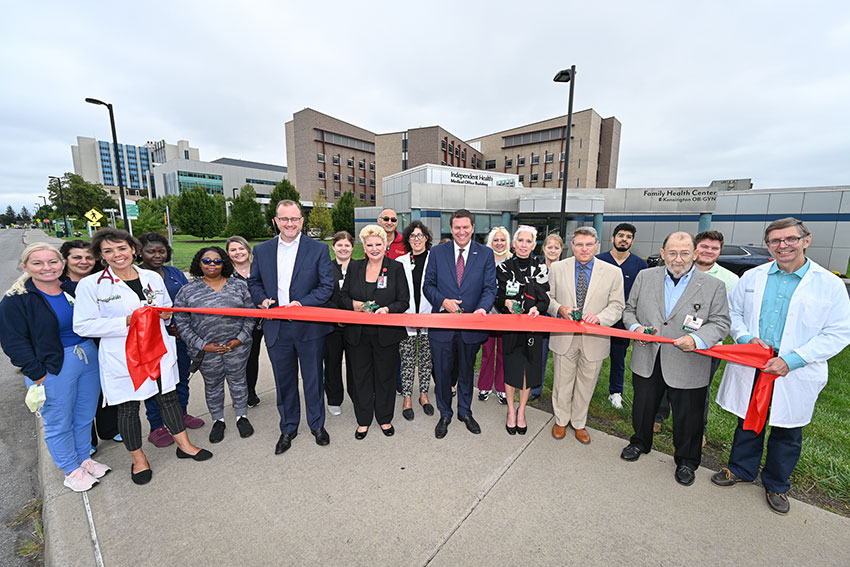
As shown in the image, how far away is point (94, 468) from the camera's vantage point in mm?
2996

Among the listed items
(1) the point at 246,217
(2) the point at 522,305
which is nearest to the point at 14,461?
(2) the point at 522,305

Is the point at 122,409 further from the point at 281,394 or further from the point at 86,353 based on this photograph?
the point at 281,394

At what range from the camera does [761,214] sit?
857 inches

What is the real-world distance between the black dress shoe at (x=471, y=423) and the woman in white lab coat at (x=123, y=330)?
256 cm

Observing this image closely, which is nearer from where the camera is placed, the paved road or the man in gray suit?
the paved road

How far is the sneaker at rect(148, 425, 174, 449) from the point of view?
3.44 meters

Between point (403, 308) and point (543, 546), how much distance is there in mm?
2233

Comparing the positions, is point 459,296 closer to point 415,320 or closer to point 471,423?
point 415,320

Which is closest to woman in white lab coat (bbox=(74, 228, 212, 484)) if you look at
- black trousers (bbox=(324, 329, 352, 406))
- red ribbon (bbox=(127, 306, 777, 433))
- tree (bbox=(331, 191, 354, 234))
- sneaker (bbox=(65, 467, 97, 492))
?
red ribbon (bbox=(127, 306, 777, 433))

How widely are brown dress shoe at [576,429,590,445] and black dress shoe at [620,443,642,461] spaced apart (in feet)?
1.04

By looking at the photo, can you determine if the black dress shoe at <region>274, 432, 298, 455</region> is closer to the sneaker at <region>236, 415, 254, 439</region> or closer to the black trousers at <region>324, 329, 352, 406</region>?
the sneaker at <region>236, 415, 254, 439</region>

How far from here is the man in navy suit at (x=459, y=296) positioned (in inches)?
141

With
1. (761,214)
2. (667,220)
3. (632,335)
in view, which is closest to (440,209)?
(667,220)

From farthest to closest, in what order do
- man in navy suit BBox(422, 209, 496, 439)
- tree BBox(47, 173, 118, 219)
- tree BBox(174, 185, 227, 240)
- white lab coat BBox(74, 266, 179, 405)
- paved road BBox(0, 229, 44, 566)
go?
1. tree BBox(47, 173, 118, 219)
2. tree BBox(174, 185, 227, 240)
3. man in navy suit BBox(422, 209, 496, 439)
4. white lab coat BBox(74, 266, 179, 405)
5. paved road BBox(0, 229, 44, 566)
